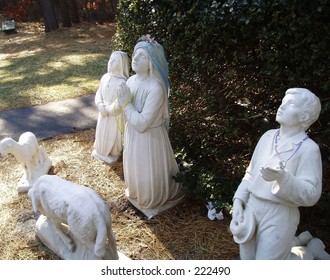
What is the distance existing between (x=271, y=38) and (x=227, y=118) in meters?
1.17

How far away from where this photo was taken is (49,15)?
1521cm

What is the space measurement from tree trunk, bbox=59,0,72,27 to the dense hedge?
11.4m

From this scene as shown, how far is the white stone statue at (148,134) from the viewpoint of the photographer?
365 centimetres

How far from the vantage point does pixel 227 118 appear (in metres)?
4.33

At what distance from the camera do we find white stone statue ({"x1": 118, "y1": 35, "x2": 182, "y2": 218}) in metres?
3.65

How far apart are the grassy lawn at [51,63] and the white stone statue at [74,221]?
192 inches

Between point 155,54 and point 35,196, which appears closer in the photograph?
point 35,196

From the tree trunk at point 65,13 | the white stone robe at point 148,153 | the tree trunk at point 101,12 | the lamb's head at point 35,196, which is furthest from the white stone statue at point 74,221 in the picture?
the tree trunk at point 101,12

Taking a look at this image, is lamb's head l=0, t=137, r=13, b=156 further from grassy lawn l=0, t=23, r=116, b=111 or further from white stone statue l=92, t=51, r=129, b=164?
grassy lawn l=0, t=23, r=116, b=111

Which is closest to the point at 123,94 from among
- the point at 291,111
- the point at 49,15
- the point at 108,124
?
the point at 108,124

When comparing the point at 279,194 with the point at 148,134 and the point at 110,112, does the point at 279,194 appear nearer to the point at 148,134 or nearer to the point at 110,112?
the point at 148,134

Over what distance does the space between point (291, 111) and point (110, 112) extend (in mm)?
2822

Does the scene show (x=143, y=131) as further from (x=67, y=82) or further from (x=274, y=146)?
(x=67, y=82)

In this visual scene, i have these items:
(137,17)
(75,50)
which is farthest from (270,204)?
(75,50)
